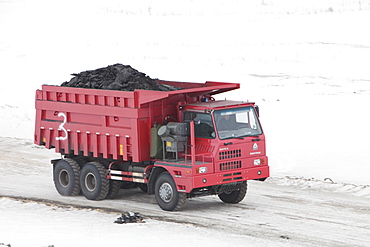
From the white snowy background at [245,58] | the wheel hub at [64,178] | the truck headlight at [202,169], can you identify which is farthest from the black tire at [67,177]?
the truck headlight at [202,169]

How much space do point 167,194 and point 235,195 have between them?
5.68ft

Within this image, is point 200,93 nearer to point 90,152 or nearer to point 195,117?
point 195,117

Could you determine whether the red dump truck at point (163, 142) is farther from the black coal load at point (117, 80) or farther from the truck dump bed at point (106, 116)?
the black coal load at point (117, 80)

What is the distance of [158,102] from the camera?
16.5 meters

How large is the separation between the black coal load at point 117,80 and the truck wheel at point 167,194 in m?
2.23

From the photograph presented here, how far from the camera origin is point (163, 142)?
16031 millimetres

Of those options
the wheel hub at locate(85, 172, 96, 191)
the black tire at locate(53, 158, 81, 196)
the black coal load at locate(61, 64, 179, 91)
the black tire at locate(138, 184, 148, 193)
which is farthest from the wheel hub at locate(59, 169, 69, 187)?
the black coal load at locate(61, 64, 179, 91)

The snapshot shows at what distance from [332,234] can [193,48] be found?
1186 inches

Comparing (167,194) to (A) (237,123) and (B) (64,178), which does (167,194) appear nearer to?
(A) (237,123)

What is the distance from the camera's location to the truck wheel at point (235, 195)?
55.3ft

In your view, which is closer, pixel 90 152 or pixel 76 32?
pixel 90 152

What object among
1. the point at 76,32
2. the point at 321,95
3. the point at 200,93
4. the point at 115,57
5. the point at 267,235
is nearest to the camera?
the point at 267,235

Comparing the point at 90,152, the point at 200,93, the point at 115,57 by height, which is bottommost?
the point at 90,152

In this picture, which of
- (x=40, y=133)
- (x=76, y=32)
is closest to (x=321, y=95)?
(x=40, y=133)
